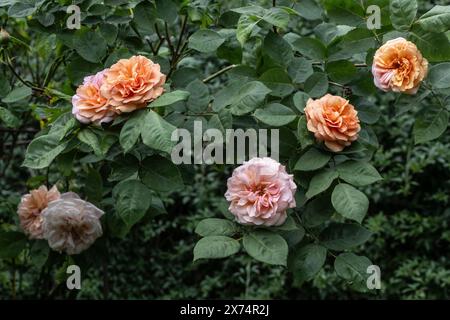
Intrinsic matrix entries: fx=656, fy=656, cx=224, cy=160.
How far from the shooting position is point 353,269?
130 cm

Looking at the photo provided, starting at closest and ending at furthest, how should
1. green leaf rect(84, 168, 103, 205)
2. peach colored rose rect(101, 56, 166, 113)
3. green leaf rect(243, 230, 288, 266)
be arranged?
green leaf rect(243, 230, 288, 266) → peach colored rose rect(101, 56, 166, 113) → green leaf rect(84, 168, 103, 205)

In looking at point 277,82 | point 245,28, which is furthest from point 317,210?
point 245,28

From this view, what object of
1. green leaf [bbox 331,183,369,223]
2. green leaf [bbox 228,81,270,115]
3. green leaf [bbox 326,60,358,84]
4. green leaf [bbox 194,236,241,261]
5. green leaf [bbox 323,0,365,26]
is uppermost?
green leaf [bbox 323,0,365,26]

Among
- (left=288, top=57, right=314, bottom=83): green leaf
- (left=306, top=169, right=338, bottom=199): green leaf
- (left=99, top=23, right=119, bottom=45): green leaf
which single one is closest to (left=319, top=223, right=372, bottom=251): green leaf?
(left=306, top=169, right=338, bottom=199): green leaf

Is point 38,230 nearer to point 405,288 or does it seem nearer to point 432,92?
point 432,92

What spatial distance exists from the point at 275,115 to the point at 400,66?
0.27 metres

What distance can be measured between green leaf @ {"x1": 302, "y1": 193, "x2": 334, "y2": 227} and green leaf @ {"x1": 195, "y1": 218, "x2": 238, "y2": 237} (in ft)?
0.51

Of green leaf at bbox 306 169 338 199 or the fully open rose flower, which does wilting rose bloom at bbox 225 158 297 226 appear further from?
the fully open rose flower

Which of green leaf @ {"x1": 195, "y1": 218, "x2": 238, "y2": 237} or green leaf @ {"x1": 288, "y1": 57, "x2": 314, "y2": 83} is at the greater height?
green leaf @ {"x1": 288, "y1": 57, "x2": 314, "y2": 83}

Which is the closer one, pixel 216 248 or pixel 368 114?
pixel 216 248

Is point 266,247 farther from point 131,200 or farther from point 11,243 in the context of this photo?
point 11,243

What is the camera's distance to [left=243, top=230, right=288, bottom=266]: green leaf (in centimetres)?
117

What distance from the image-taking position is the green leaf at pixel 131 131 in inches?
48.6
